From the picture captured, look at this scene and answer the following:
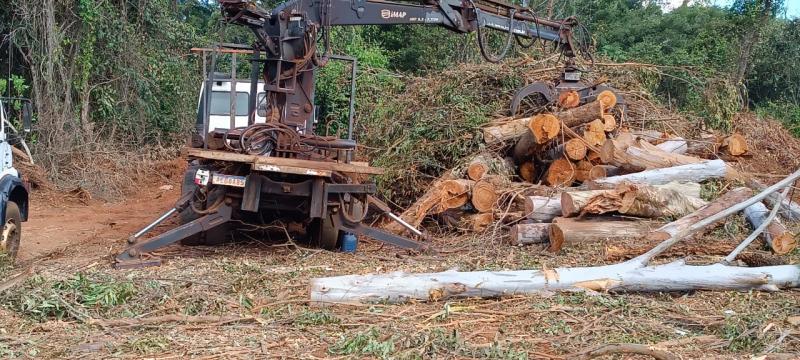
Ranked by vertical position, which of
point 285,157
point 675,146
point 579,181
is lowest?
point 579,181

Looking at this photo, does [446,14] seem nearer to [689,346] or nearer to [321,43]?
[321,43]

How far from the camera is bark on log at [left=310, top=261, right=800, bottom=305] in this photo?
19.4 feet

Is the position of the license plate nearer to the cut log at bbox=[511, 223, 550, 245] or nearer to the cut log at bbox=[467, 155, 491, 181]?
the cut log at bbox=[511, 223, 550, 245]

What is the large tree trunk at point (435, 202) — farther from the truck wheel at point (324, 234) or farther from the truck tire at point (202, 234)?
the truck tire at point (202, 234)

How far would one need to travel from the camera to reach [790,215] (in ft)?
30.6

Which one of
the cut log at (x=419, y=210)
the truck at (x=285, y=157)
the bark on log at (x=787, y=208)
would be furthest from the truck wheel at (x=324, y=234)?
the bark on log at (x=787, y=208)

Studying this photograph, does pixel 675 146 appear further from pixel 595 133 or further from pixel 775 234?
pixel 775 234

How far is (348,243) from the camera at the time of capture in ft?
27.6

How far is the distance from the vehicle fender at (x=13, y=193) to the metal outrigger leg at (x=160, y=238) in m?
1.13

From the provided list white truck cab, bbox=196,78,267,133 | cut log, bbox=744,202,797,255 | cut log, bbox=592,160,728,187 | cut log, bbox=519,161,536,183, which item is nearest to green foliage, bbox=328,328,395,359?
cut log, bbox=744,202,797,255

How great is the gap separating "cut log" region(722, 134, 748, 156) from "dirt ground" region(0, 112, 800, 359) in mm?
3850

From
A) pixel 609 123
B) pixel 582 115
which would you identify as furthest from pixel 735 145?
pixel 582 115

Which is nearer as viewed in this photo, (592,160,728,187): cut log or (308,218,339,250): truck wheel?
(308,218,339,250): truck wheel

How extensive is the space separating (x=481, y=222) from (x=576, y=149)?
1.85 metres
